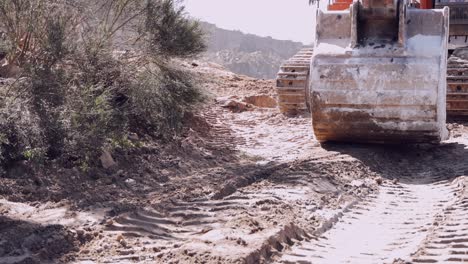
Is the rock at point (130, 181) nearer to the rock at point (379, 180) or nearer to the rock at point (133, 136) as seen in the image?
the rock at point (133, 136)

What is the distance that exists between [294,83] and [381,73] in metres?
3.79

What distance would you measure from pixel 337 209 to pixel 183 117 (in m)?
4.68

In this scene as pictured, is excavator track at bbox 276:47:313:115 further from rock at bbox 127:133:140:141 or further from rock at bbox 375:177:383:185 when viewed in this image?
rock at bbox 375:177:383:185

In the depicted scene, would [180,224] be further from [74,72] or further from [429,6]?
[429,6]

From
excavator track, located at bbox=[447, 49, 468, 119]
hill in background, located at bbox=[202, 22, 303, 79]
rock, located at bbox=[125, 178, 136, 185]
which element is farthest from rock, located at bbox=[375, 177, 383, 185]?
hill in background, located at bbox=[202, 22, 303, 79]

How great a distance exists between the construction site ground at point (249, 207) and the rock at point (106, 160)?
6.6 inches

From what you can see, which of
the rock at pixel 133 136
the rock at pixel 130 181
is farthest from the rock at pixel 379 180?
the rock at pixel 133 136

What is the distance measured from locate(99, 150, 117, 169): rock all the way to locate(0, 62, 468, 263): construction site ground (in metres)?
0.17

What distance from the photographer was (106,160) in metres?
7.66

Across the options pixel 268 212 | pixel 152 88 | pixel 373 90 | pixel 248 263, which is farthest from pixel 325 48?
pixel 248 263

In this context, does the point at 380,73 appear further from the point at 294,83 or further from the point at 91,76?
the point at 294,83

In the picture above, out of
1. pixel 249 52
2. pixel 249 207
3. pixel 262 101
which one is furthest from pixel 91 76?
pixel 249 52

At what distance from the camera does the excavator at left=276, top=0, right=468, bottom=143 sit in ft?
26.8

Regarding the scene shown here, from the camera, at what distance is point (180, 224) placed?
5.56 meters
